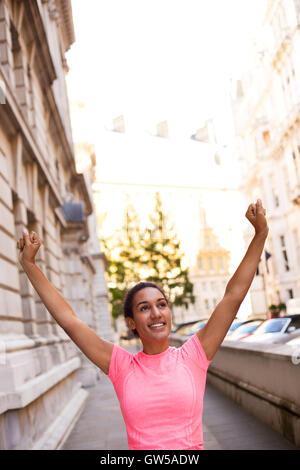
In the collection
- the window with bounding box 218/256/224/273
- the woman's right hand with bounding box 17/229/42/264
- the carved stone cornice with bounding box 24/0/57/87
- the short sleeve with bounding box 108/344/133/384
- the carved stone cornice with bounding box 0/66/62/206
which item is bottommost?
the short sleeve with bounding box 108/344/133/384

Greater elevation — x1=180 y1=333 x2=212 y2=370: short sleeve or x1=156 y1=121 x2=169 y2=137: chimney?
x1=156 y1=121 x2=169 y2=137: chimney

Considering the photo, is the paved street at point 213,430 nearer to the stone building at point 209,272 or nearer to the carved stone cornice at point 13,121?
the carved stone cornice at point 13,121

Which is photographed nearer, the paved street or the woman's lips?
the woman's lips

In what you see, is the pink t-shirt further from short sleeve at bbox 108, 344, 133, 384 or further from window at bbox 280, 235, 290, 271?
window at bbox 280, 235, 290, 271

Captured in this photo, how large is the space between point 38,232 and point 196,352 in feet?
33.3

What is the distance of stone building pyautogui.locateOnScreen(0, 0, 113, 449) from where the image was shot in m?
7.05

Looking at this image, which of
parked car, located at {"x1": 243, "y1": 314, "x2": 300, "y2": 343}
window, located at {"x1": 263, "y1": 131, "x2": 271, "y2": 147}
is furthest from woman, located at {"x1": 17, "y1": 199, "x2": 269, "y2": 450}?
window, located at {"x1": 263, "y1": 131, "x2": 271, "y2": 147}

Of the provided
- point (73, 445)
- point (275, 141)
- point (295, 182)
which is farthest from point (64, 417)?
point (275, 141)

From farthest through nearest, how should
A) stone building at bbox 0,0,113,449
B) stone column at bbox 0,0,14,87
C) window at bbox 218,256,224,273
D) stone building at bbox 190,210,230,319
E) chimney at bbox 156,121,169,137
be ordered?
chimney at bbox 156,121,169,137 < window at bbox 218,256,224,273 < stone building at bbox 190,210,230,319 < stone column at bbox 0,0,14,87 < stone building at bbox 0,0,113,449

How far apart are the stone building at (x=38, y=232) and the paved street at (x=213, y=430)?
35 centimetres

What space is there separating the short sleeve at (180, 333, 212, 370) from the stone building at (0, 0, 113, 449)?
377cm

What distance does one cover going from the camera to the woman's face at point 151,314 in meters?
2.43

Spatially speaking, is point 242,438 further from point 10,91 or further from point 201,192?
point 201,192

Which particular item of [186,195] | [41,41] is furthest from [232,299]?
[186,195]
